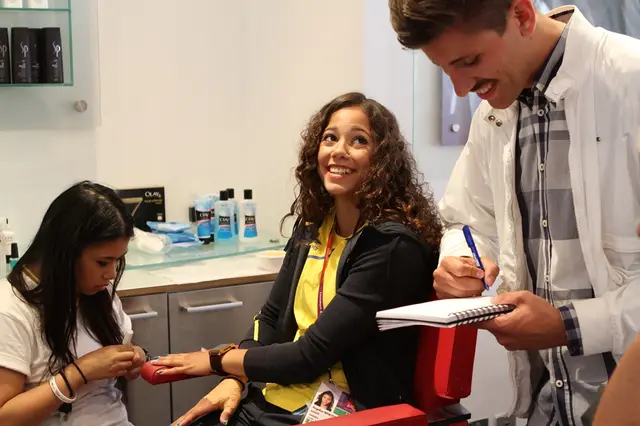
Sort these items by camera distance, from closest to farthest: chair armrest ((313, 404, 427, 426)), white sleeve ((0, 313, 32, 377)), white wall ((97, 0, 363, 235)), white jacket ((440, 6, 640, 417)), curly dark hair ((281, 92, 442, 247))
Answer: white jacket ((440, 6, 640, 417))
chair armrest ((313, 404, 427, 426))
white sleeve ((0, 313, 32, 377))
curly dark hair ((281, 92, 442, 247))
white wall ((97, 0, 363, 235))

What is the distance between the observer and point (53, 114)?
2520 millimetres

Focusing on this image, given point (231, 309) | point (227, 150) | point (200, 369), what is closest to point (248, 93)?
point (227, 150)

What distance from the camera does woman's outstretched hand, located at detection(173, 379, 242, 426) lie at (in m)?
1.71

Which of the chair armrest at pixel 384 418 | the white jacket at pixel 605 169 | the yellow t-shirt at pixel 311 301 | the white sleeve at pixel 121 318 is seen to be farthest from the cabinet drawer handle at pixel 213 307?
the white jacket at pixel 605 169

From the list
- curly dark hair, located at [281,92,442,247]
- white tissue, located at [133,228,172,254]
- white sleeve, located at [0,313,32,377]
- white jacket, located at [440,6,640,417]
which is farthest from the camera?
white tissue, located at [133,228,172,254]

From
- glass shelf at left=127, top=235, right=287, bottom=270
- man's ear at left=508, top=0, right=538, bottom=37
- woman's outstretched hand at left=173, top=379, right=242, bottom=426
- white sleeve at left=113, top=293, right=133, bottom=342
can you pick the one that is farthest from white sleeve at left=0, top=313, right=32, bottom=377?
man's ear at left=508, top=0, right=538, bottom=37

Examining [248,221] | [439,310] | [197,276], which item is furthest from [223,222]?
[439,310]

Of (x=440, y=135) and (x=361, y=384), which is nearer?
(x=361, y=384)

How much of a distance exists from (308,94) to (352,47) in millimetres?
310

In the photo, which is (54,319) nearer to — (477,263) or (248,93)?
(477,263)

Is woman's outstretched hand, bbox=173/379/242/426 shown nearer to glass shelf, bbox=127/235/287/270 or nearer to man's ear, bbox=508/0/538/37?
glass shelf, bbox=127/235/287/270

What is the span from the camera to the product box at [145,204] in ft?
8.84

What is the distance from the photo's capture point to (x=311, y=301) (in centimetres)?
179

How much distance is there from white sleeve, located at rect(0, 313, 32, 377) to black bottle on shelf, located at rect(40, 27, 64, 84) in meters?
1.10
